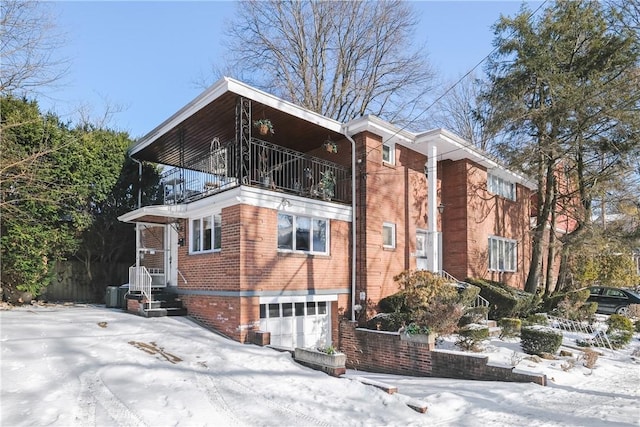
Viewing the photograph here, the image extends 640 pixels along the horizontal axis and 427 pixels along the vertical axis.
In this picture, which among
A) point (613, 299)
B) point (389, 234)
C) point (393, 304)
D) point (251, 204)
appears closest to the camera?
point (251, 204)

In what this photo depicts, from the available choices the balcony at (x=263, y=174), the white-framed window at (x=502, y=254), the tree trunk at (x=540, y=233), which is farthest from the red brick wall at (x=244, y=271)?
the tree trunk at (x=540, y=233)

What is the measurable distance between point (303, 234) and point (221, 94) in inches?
175

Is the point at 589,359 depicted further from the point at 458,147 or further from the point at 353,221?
the point at 458,147

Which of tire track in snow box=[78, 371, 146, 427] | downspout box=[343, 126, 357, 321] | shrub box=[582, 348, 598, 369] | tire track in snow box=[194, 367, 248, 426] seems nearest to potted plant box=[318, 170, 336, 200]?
downspout box=[343, 126, 357, 321]

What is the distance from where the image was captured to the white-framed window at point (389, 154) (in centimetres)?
1507

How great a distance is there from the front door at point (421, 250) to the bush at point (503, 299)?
181cm

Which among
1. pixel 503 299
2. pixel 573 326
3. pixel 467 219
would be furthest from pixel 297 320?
pixel 573 326

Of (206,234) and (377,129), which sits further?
(377,129)

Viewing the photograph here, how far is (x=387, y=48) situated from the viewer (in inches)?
1077

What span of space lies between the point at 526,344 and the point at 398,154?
7388 millimetres

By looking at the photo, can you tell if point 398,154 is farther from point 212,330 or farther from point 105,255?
point 105,255

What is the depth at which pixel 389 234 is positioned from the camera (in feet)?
49.4

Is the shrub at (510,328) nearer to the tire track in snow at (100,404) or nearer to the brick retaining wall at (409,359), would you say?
the brick retaining wall at (409,359)

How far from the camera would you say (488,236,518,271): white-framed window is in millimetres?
19500
